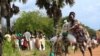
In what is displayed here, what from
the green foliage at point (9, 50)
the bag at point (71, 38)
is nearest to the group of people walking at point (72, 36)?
the bag at point (71, 38)

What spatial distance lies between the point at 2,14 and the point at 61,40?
21.2m

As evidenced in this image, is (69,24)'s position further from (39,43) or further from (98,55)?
(39,43)

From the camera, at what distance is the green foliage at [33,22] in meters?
49.9

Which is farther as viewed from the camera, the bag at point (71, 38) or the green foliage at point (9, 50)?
the green foliage at point (9, 50)

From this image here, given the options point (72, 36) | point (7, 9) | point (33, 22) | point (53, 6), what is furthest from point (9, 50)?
point (33, 22)

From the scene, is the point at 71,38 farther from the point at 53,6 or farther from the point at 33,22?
the point at 33,22

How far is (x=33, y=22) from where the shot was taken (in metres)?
52.2

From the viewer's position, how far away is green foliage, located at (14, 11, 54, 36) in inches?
Answer: 1964

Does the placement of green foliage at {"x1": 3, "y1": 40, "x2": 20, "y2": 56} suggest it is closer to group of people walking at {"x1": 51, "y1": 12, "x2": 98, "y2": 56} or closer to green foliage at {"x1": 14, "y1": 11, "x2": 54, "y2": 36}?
group of people walking at {"x1": 51, "y1": 12, "x2": 98, "y2": 56}

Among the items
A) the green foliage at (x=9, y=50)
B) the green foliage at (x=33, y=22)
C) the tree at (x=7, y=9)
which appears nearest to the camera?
the green foliage at (x=9, y=50)

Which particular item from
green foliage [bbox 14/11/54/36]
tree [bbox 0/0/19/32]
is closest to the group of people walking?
tree [bbox 0/0/19/32]

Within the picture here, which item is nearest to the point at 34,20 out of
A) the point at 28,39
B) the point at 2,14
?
the point at 2,14

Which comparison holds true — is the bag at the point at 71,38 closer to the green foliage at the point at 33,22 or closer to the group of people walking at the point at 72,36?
the group of people walking at the point at 72,36

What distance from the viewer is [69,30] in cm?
1416
